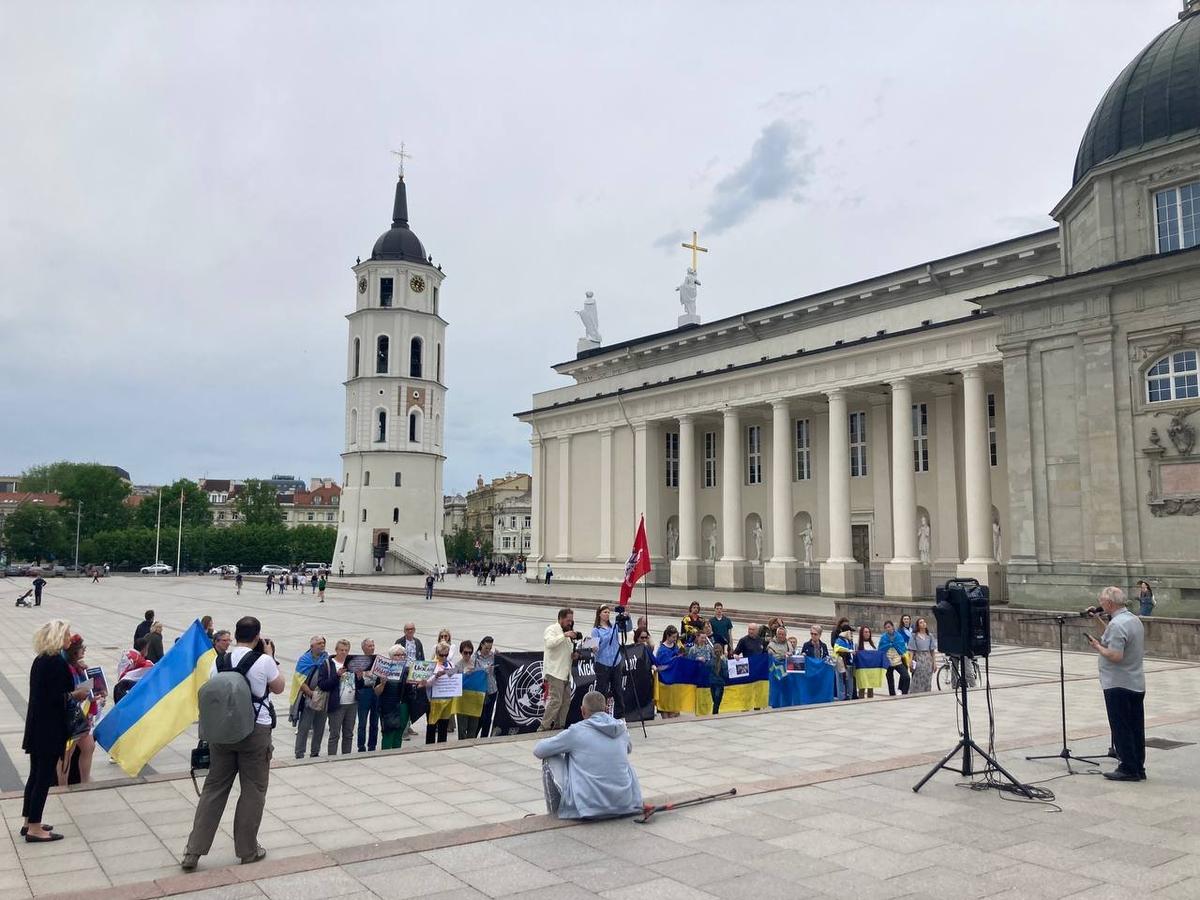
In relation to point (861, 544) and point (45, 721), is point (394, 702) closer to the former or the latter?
point (45, 721)

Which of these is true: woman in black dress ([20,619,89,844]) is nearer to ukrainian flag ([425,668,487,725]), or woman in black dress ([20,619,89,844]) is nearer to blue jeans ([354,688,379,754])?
blue jeans ([354,688,379,754])

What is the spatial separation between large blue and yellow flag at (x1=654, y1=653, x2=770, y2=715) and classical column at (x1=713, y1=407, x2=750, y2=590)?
30416 millimetres

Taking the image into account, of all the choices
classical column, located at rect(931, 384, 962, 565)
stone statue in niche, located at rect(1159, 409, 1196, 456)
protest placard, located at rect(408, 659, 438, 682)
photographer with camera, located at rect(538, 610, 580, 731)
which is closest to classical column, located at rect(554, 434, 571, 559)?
classical column, located at rect(931, 384, 962, 565)

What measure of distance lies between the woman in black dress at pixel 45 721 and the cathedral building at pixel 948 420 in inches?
1043

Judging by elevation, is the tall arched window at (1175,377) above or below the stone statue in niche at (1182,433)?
above

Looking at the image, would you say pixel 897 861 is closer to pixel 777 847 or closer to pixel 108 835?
pixel 777 847

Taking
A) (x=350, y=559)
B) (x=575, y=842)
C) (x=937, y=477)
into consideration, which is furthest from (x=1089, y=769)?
(x=350, y=559)

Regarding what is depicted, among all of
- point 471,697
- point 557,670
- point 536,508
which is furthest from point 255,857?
point 536,508

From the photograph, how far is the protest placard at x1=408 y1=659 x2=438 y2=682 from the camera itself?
1225 centimetres

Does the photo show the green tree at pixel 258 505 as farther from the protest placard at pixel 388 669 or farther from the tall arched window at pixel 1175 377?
the protest placard at pixel 388 669

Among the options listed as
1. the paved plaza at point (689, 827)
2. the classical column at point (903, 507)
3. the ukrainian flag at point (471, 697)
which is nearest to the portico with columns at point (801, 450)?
the classical column at point (903, 507)

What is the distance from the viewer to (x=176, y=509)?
126 m

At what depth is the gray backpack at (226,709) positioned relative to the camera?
22.5 ft

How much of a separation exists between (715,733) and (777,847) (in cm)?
543
